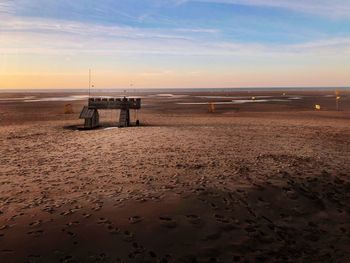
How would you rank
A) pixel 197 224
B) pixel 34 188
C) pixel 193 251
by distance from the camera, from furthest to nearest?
pixel 34 188 < pixel 197 224 < pixel 193 251

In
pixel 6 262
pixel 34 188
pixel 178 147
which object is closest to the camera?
pixel 6 262

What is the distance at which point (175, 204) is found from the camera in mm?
8766

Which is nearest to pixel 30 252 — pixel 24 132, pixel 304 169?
pixel 304 169

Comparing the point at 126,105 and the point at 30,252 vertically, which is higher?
the point at 126,105

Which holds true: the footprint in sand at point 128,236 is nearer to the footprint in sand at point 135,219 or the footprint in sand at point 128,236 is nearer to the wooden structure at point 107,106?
the footprint in sand at point 135,219

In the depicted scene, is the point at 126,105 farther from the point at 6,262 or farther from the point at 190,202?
the point at 6,262

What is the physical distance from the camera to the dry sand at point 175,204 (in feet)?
22.8

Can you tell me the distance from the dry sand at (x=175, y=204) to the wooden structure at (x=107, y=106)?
28.5 ft

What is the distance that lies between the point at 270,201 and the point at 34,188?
6717 mm

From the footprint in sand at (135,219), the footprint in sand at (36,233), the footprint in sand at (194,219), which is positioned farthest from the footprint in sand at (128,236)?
the footprint in sand at (36,233)

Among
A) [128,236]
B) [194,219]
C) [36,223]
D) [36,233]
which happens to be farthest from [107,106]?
[128,236]

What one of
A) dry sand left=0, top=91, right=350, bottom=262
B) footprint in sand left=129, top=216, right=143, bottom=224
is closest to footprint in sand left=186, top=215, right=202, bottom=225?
dry sand left=0, top=91, right=350, bottom=262

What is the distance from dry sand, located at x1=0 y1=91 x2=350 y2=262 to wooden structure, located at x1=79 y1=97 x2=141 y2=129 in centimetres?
867

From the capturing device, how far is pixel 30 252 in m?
6.61
